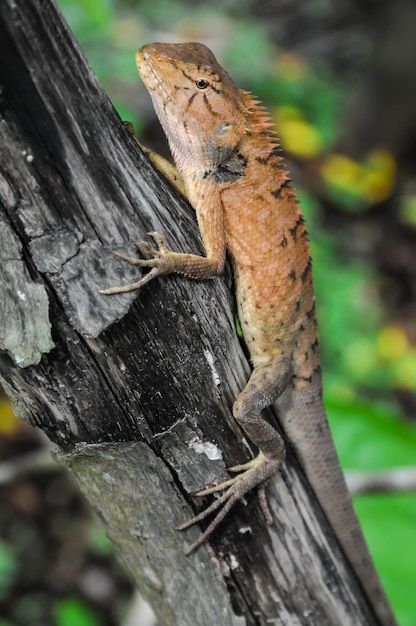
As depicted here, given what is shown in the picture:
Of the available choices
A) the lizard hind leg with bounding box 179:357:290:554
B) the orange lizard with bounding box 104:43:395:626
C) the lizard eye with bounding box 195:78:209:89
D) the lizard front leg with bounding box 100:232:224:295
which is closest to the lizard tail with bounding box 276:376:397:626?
the orange lizard with bounding box 104:43:395:626

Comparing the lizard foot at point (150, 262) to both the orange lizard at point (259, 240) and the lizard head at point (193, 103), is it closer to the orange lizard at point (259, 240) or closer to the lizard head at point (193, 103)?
the orange lizard at point (259, 240)

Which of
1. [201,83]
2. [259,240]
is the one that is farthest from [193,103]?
[259,240]

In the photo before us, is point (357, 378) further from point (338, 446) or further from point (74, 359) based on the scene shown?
point (74, 359)

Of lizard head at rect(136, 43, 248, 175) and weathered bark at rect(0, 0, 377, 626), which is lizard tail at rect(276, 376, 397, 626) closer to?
weathered bark at rect(0, 0, 377, 626)

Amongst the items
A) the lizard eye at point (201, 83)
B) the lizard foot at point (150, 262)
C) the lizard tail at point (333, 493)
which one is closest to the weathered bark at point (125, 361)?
the lizard foot at point (150, 262)

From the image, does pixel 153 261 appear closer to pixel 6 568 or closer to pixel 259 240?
pixel 259 240
